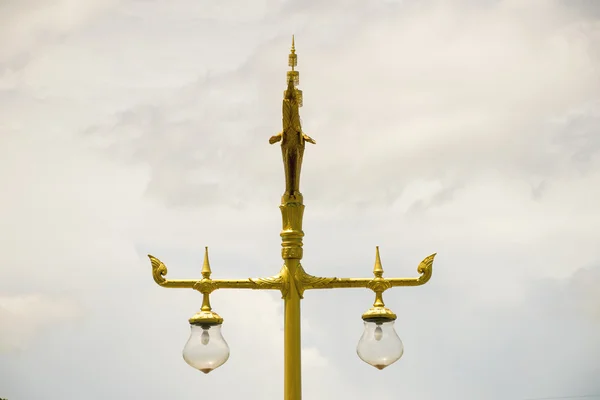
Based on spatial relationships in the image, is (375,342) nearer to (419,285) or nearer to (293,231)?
(419,285)

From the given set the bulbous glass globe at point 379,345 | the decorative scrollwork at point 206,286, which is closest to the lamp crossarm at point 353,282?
the bulbous glass globe at point 379,345

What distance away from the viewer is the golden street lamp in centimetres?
1219

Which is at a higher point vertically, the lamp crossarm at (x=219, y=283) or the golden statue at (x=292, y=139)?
the golden statue at (x=292, y=139)

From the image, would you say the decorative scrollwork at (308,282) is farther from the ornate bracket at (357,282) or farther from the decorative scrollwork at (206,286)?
the decorative scrollwork at (206,286)

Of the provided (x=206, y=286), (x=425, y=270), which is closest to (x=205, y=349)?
(x=206, y=286)

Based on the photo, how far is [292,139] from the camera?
13391 millimetres

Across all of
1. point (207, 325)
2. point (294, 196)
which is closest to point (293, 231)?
point (294, 196)

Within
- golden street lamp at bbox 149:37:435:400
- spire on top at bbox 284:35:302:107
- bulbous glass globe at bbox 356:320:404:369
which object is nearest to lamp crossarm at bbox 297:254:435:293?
golden street lamp at bbox 149:37:435:400

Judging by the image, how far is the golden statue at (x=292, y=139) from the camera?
13.3 m

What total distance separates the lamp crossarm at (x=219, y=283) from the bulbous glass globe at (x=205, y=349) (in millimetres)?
567

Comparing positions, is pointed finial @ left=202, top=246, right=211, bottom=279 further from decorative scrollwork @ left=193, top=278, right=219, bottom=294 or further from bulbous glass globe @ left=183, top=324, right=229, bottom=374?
bulbous glass globe @ left=183, top=324, right=229, bottom=374

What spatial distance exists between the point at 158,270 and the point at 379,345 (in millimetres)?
2994

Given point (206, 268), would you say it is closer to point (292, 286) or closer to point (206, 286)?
point (206, 286)

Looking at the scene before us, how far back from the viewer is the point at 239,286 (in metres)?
12.7
